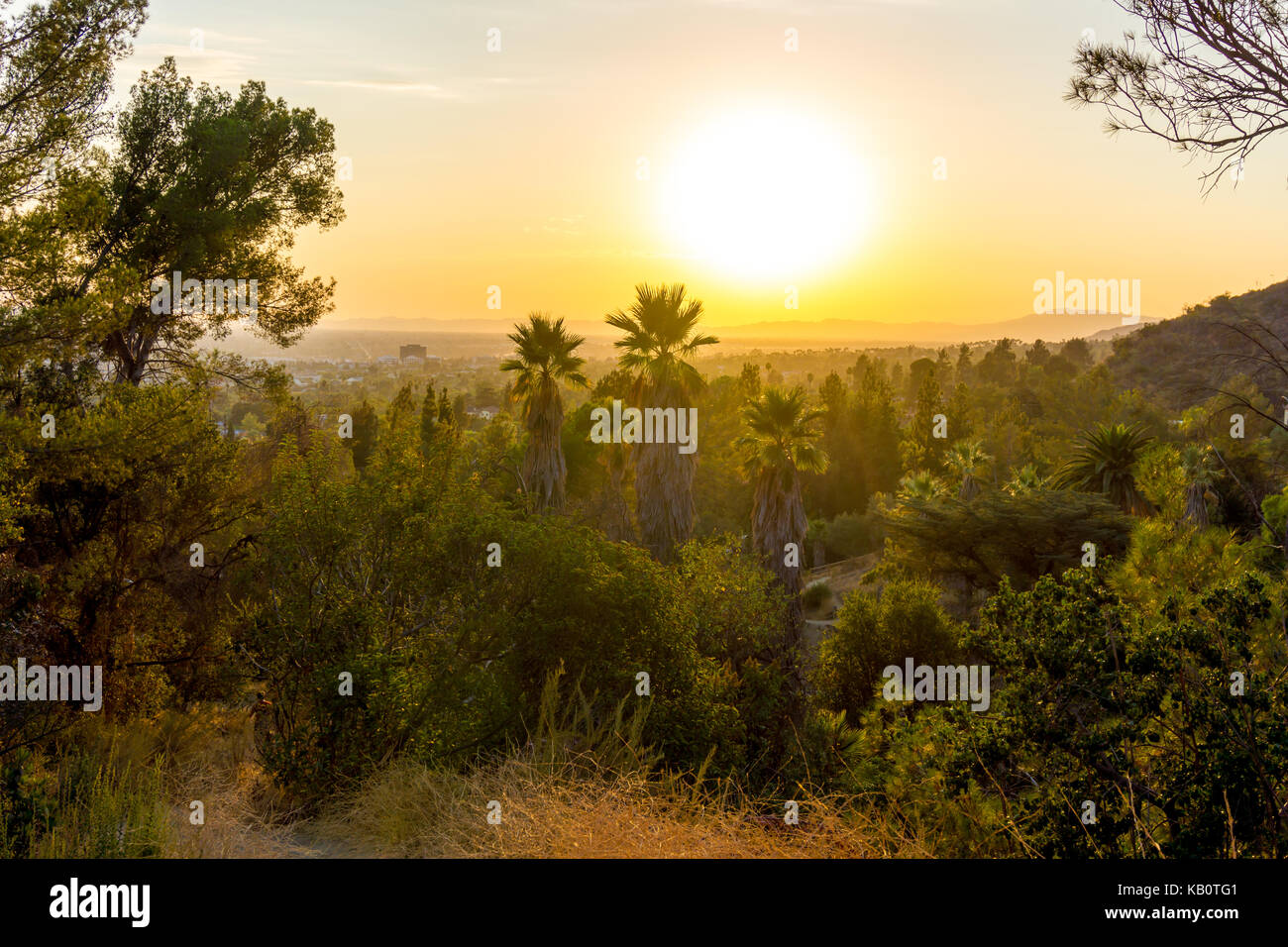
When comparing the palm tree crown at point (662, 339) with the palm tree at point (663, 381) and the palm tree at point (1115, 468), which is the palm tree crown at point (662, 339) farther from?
the palm tree at point (1115, 468)

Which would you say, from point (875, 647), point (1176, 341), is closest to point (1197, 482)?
point (875, 647)

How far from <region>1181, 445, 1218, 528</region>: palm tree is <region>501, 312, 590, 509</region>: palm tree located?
603 inches

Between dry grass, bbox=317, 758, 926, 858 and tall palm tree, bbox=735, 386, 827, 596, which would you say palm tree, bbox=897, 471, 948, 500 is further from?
dry grass, bbox=317, 758, 926, 858

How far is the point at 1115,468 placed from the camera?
2539cm

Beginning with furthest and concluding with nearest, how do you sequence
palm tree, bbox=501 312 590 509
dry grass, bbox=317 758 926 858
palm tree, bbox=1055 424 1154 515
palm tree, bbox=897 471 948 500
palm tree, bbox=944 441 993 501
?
palm tree, bbox=897 471 948 500, palm tree, bbox=944 441 993 501, palm tree, bbox=501 312 590 509, palm tree, bbox=1055 424 1154 515, dry grass, bbox=317 758 926 858

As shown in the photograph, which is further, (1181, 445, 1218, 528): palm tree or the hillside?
the hillside

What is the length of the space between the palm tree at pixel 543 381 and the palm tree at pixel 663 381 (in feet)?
8.79

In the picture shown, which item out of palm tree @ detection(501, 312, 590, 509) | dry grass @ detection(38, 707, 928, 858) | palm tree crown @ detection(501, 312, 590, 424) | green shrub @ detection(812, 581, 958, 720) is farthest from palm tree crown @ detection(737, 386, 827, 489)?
dry grass @ detection(38, 707, 928, 858)

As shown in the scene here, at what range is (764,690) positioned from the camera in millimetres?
12438

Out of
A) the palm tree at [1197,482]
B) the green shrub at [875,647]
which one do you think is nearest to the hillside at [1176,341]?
the palm tree at [1197,482]

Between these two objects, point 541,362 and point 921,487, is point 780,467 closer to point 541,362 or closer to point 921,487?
point 541,362

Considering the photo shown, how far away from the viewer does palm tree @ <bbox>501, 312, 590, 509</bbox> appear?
25.6 metres

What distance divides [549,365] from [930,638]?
1310cm
